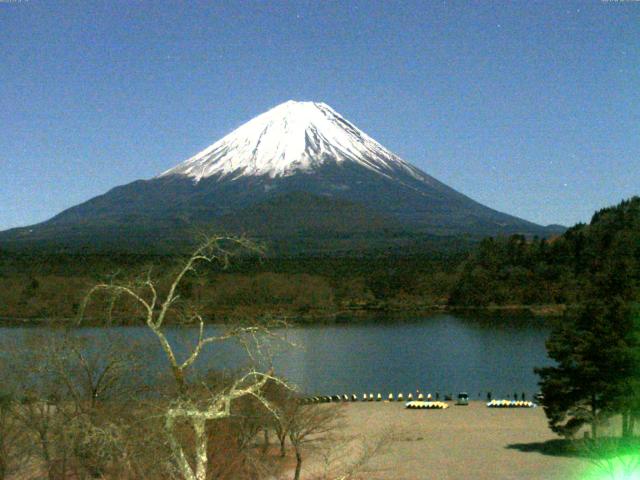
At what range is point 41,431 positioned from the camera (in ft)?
36.5

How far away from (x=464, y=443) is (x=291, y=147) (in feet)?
461

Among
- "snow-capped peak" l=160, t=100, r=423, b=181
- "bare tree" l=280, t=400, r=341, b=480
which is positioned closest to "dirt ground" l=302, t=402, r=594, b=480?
"bare tree" l=280, t=400, r=341, b=480

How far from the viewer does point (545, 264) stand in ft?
235

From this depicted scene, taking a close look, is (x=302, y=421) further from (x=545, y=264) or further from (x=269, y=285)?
(x=545, y=264)

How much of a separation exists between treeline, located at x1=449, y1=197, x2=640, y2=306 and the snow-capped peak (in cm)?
8055

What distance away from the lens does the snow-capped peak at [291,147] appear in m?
155

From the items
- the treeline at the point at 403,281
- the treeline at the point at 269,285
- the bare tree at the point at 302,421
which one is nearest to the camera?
the bare tree at the point at 302,421

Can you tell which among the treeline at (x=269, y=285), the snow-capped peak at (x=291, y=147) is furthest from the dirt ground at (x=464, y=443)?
the snow-capped peak at (x=291, y=147)

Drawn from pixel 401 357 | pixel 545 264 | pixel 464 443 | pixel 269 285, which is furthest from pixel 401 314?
pixel 464 443

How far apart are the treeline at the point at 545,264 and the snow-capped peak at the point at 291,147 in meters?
80.5

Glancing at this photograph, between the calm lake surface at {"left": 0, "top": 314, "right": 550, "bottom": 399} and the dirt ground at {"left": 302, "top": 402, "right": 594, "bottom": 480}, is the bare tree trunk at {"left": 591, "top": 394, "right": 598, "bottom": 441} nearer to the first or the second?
the dirt ground at {"left": 302, "top": 402, "right": 594, "bottom": 480}

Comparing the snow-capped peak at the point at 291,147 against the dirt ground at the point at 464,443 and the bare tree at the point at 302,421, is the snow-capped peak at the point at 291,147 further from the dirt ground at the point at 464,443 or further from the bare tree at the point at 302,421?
the bare tree at the point at 302,421

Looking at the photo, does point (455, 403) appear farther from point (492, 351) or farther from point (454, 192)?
point (454, 192)

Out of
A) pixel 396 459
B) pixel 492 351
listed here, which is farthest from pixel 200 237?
pixel 492 351
